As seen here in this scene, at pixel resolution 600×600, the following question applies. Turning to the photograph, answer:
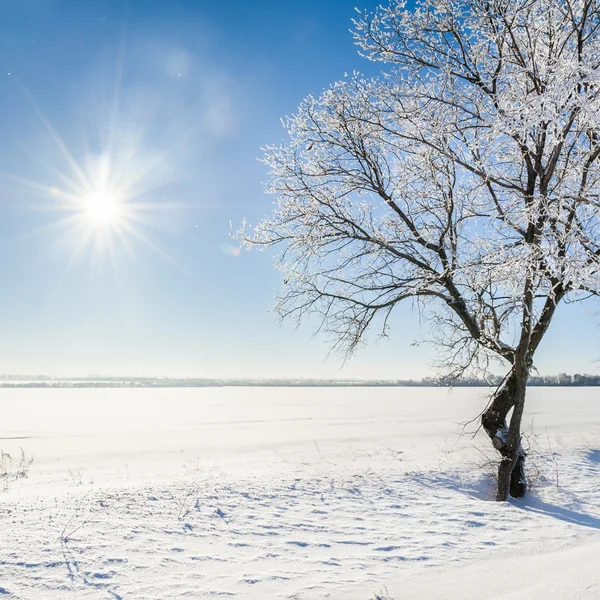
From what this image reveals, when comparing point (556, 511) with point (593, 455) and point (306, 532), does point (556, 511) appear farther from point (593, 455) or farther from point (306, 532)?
point (593, 455)

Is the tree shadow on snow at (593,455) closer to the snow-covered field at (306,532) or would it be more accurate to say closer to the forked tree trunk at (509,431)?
the snow-covered field at (306,532)

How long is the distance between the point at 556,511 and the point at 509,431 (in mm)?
1294

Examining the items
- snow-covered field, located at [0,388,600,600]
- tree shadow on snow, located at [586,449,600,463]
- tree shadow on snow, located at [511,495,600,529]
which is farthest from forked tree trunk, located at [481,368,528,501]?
tree shadow on snow, located at [586,449,600,463]

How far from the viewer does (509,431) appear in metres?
7.91

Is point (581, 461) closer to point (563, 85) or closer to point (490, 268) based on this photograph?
point (490, 268)

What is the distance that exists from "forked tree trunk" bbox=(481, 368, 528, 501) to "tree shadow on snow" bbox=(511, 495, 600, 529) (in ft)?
0.74

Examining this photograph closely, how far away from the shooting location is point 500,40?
7348 mm

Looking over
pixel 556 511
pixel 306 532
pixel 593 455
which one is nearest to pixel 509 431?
pixel 556 511

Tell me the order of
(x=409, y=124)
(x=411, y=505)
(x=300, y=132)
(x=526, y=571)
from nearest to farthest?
(x=526, y=571) → (x=411, y=505) → (x=409, y=124) → (x=300, y=132)

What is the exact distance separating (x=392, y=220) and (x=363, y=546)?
6.34m

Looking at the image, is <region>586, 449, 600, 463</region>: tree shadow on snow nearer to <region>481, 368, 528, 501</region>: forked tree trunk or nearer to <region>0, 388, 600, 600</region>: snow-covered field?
<region>0, 388, 600, 600</region>: snow-covered field

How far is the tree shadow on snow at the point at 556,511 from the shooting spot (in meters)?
6.61

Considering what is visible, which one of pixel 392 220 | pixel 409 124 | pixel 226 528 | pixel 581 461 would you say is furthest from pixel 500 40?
pixel 581 461

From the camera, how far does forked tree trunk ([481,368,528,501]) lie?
777 centimetres
